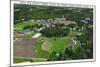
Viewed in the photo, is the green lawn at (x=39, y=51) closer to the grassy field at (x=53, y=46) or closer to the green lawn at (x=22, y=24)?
the grassy field at (x=53, y=46)

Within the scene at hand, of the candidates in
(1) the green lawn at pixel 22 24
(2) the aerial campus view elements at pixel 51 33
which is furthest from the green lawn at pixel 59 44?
(1) the green lawn at pixel 22 24

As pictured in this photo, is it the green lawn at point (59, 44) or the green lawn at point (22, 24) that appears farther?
the green lawn at point (59, 44)

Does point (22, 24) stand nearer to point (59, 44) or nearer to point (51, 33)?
point (51, 33)

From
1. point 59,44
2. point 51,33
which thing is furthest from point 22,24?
point 59,44

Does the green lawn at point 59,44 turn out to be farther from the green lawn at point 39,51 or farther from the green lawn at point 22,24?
the green lawn at point 22,24

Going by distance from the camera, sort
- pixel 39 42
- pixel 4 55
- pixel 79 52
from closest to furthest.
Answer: pixel 4 55
pixel 39 42
pixel 79 52

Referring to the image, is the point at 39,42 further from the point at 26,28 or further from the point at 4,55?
the point at 4,55

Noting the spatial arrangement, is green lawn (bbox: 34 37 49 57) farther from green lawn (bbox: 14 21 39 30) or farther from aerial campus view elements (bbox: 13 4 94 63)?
green lawn (bbox: 14 21 39 30)

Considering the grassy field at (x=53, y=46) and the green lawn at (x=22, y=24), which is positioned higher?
the green lawn at (x=22, y=24)
